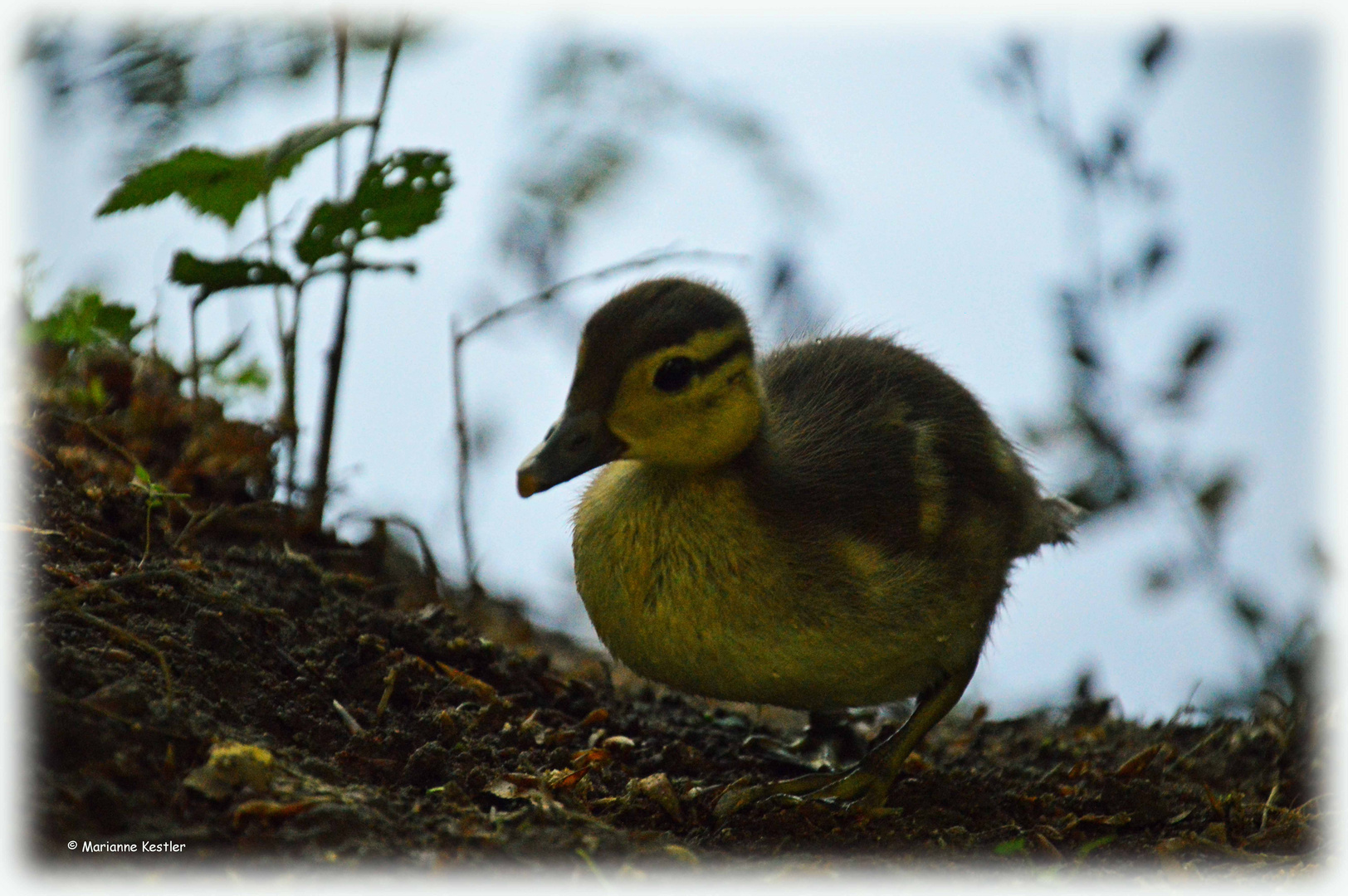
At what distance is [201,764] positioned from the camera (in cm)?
204

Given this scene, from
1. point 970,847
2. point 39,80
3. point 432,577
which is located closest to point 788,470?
point 970,847

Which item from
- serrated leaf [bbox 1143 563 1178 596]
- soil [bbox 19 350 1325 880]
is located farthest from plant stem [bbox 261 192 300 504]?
serrated leaf [bbox 1143 563 1178 596]

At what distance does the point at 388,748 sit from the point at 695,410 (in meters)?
1.01

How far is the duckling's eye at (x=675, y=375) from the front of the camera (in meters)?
2.75

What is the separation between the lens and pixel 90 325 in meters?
3.26

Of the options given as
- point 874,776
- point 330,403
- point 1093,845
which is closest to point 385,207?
point 330,403

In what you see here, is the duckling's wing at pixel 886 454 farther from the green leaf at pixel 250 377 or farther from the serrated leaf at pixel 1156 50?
the green leaf at pixel 250 377

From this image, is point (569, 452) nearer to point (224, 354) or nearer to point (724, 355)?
point (724, 355)

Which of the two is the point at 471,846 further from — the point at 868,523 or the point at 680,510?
the point at 868,523

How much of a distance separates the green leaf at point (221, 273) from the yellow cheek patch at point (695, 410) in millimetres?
998

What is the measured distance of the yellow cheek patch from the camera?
2736mm

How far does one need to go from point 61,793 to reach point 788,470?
175cm

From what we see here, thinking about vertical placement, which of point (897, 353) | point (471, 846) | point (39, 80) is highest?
point (39, 80)

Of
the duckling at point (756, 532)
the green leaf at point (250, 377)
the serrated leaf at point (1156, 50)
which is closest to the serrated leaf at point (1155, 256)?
the serrated leaf at point (1156, 50)
